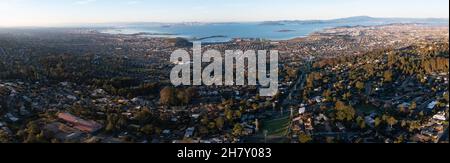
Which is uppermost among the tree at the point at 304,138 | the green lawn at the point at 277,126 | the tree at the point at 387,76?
the tree at the point at 387,76

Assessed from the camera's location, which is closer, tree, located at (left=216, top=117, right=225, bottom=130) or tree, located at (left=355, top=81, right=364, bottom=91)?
tree, located at (left=216, top=117, right=225, bottom=130)

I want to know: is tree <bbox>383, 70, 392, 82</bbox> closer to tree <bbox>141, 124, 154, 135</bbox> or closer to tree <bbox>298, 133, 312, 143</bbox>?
tree <bbox>298, 133, 312, 143</bbox>

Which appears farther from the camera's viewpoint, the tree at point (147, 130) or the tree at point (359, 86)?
the tree at point (359, 86)

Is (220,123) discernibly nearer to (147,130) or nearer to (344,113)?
(147,130)

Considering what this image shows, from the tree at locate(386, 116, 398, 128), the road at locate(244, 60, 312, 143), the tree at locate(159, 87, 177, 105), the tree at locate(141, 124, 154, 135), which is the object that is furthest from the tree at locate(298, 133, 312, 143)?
the tree at locate(159, 87, 177, 105)

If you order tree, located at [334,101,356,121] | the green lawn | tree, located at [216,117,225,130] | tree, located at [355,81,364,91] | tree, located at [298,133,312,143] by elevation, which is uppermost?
tree, located at [355,81,364,91]

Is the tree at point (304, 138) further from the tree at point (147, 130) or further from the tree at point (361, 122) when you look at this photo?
the tree at point (147, 130)

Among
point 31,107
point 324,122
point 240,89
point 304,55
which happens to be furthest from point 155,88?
point 304,55

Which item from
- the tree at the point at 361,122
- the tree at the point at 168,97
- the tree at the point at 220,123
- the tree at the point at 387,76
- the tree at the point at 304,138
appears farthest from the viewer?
the tree at the point at 387,76

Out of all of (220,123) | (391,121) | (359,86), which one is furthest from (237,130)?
(359,86)

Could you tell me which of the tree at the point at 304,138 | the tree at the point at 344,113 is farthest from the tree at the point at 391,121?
the tree at the point at 304,138

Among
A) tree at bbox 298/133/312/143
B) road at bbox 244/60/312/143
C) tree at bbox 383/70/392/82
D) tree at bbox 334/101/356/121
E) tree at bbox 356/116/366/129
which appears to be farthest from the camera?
tree at bbox 383/70/392/82
